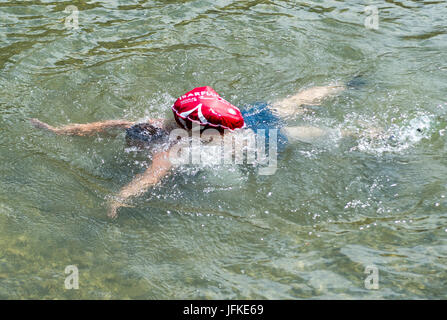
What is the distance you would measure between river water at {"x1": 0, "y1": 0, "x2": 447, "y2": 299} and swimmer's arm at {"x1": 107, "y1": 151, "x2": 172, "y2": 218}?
0.12 meters

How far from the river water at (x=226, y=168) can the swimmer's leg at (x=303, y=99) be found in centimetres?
16

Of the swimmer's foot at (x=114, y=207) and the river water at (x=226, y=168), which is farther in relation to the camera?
the swimmer's foot at (x=114, y=207)

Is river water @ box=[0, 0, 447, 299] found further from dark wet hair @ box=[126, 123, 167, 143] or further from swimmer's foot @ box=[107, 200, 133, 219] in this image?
dark wet hair @ box=[126, 123, 167, 143]

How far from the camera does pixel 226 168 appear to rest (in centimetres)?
569

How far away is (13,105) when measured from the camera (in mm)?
6535

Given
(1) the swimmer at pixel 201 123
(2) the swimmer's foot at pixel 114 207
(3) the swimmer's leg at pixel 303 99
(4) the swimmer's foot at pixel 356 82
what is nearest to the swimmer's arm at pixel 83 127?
(1) the swimmer at pixel 201 123

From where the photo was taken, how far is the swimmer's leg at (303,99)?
21.0ft

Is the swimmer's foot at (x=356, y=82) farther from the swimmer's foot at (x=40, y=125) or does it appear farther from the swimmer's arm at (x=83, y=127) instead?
the swimmer's foot at (x=40, y=125)

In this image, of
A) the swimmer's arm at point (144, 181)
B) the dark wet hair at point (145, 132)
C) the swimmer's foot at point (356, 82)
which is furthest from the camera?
the swimmer's foot at point (356, 82)

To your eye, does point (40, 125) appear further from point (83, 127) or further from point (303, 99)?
point (303, 99)

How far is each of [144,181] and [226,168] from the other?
3.42 ft

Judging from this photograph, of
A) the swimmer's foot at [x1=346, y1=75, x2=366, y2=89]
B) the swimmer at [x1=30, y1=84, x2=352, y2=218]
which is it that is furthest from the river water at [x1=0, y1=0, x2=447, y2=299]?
the swimmer at [x1=30, y1=84, x2=352, y2=218]

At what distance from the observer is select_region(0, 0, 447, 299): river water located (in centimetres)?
423
